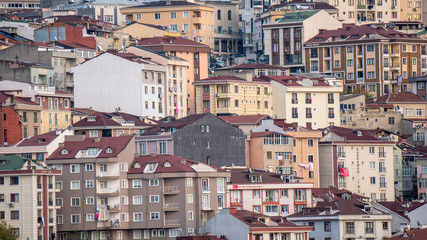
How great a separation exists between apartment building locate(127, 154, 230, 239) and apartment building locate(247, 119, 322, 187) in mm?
15495

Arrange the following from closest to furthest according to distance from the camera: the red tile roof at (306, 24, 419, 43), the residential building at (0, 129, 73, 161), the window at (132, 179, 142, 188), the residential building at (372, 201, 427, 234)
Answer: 1. the window at (132, 179, 142, 188)
2. the residential building at (0, 129, 73, 161)
3. the residential building at (372, 201, 427, 234)
4. the red tile roof at (306, 24, 419, 43)

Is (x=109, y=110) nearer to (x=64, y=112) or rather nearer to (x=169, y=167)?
(x=64, y=112)

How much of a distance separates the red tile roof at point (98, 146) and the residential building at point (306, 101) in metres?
34.2

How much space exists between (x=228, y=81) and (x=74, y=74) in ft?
48.2

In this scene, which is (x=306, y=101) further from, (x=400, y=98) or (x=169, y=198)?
(x=169, y=198)

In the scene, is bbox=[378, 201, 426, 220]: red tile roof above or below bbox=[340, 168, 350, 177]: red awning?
below

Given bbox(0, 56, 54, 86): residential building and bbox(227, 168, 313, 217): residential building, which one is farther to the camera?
bbox(0, 56, 54, 86): residential building

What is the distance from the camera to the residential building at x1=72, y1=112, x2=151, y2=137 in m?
140

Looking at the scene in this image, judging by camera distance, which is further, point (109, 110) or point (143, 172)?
point (109, 110)

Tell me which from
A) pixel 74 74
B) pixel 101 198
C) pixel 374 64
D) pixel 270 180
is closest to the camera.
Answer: pixel 101 198

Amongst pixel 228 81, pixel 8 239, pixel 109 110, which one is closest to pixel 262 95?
pixel 228 81

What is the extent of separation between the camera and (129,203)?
416 feet

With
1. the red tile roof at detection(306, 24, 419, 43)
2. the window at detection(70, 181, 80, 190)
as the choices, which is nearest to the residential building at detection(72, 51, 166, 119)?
the window at detection(70, 181, 80, 190)

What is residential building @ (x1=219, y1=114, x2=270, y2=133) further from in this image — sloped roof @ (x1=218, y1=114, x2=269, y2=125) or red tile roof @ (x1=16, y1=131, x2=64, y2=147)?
red tile roof @ (x1=16, y1=131, x2=64, y2=147)
